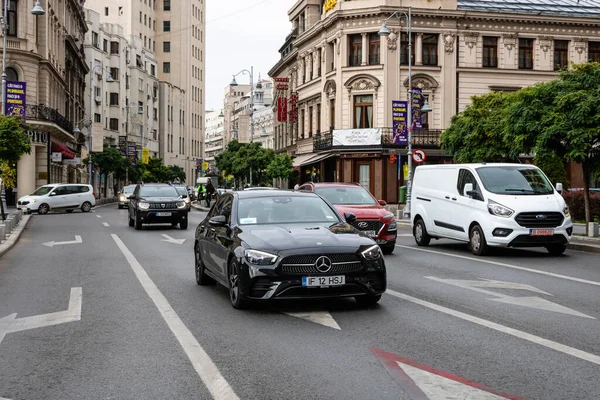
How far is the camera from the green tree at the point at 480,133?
36719 millimetres

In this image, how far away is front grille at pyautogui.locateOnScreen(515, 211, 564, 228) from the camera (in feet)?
→ 54.4

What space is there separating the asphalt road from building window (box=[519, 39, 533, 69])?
42118mm

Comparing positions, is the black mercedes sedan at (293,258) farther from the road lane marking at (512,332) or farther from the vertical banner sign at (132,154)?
the vertical banner sign at (132,154)

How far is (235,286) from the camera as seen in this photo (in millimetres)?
9250

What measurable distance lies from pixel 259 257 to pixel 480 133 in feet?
100

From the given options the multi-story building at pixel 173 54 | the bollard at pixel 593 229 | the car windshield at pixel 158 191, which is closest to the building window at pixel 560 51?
the car windshield at pixel 158 191

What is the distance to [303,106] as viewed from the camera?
61.1 metres

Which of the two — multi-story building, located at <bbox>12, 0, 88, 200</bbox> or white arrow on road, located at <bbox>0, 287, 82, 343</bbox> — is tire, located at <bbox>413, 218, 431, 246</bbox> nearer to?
white arrow on road, located at <bbox>0, 287, 82, 343</bbox>

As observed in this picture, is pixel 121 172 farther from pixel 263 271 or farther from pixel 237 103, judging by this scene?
pixel 237 103

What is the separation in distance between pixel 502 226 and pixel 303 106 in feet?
149

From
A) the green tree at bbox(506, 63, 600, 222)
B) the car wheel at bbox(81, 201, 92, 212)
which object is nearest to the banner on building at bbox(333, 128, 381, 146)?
the car wheel at bbox(81, 201, 92, 212)

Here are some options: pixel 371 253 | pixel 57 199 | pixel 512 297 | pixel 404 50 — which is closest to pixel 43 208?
pixel 57 199

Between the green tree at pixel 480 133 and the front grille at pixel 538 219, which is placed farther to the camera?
the green tree at pixel 480 133

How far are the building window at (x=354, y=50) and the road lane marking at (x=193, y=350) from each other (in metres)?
41.1
